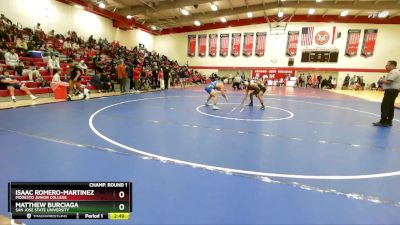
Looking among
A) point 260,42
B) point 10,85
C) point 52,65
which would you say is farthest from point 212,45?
point 10,85

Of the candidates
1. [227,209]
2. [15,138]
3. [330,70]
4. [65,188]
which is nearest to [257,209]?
[227,209]

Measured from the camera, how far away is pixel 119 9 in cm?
2130

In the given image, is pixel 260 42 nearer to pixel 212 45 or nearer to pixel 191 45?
pixel 212 45

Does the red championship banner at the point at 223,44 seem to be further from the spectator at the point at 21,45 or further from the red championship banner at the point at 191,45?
the spectator at the point at 21,45

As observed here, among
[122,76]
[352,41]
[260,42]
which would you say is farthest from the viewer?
[260,42]

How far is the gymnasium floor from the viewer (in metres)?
2.41

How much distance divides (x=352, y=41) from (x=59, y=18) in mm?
26144

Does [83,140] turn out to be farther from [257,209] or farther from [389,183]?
[389,183]

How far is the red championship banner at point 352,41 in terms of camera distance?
24984 millimetres

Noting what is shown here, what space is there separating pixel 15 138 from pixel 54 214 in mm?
3863

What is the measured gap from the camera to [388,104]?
6.48 m

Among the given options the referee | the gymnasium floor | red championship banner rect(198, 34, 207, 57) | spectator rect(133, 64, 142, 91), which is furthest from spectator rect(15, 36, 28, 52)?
red championship banner rect(198, 34, 207, 57)

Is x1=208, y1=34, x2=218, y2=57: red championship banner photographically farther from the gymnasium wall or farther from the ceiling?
the gymnasium wall

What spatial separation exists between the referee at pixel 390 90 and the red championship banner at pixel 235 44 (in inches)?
886
